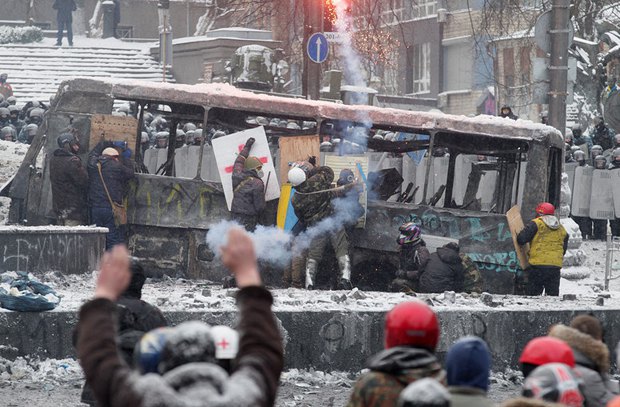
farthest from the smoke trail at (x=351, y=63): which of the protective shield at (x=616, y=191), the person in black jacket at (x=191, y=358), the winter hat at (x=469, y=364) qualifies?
the person in black jacket at (x=191, y=358)

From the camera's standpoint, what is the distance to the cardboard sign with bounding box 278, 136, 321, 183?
16047 mm

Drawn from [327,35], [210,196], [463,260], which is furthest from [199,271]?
[327,35]

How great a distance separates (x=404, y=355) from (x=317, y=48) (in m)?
15.8

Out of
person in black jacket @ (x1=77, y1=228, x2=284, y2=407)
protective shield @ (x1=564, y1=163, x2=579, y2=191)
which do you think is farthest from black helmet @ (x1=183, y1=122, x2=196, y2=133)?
person in black jacket @ (x1=77, y1=228, x2=284, y2=407)

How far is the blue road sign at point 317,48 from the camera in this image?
66.4ft

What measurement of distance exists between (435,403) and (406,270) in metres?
11.3

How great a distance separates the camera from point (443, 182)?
16.8 m

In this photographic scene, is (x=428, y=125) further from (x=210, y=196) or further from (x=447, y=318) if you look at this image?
(x=447, y=318)

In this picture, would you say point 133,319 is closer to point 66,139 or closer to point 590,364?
point 590,364

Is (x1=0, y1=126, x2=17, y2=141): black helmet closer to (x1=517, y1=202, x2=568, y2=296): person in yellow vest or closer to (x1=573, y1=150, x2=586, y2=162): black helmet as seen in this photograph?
(x1=573, y1=150, x2=586, y2=162): black helmet

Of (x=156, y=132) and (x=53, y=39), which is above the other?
(x=53, y=39)

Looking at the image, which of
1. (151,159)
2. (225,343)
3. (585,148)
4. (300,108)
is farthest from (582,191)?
(225,343)

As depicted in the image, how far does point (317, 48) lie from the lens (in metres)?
20.3

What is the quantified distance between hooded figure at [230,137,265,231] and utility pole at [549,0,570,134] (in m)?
3.60
